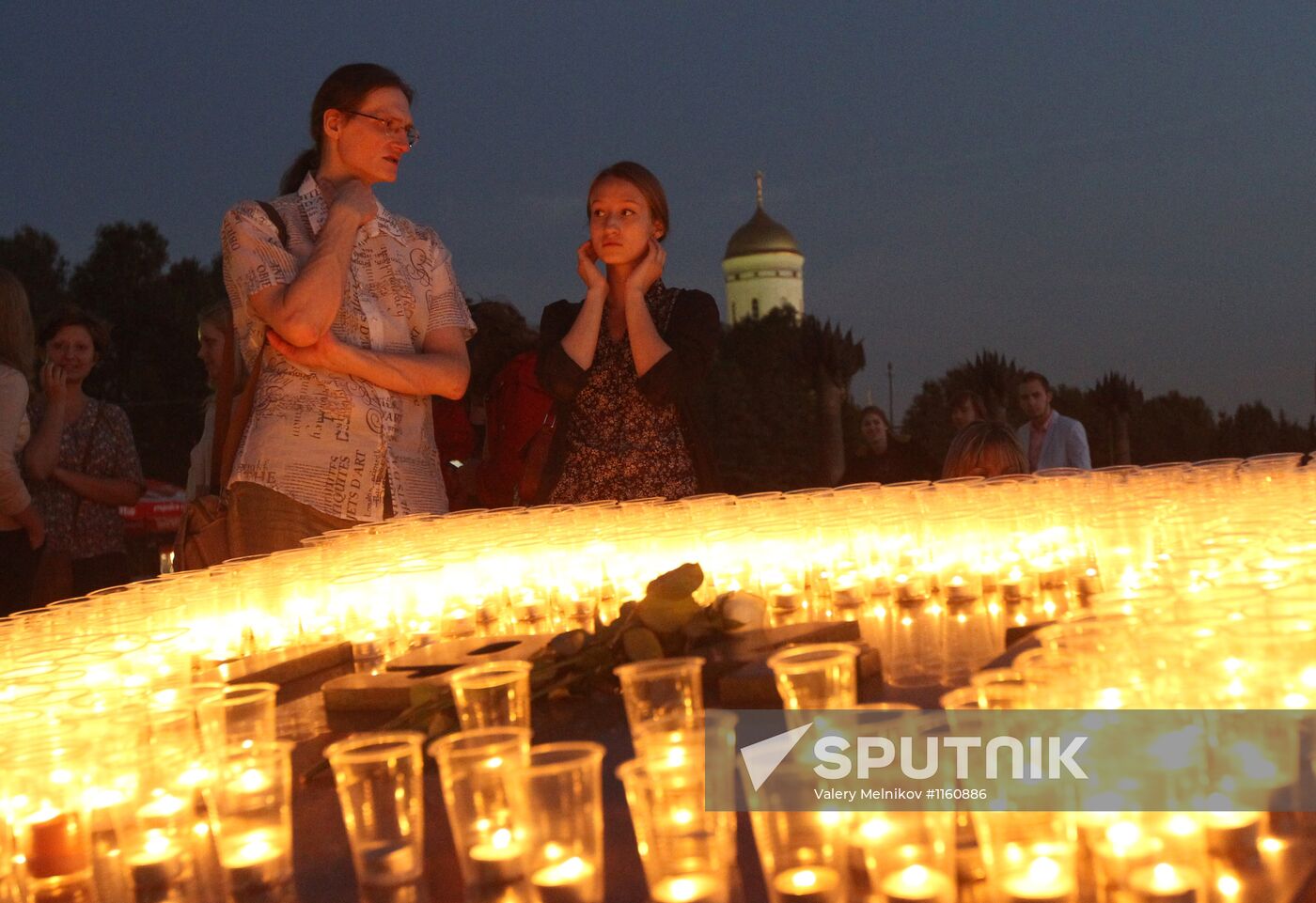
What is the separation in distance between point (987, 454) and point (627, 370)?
2470 millimetres

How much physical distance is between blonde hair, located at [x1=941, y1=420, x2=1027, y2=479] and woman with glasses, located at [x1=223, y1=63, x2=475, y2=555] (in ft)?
10.4

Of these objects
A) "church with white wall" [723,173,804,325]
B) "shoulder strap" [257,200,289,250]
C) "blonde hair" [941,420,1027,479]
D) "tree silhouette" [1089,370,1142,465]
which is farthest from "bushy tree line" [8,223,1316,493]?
"church with white wall" [723,173,804,325]

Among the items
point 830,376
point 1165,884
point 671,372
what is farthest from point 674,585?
point 830,376

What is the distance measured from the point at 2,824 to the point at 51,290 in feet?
166

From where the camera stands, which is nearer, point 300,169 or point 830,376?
point 300,169

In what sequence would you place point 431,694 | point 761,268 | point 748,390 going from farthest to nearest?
point 761,268
point 748,390
point 431,694

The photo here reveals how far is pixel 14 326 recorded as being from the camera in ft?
21.5

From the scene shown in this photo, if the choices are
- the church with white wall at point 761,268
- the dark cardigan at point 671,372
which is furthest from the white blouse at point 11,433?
the church with white wall at point 761,268

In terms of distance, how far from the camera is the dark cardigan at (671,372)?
5797 millimetres

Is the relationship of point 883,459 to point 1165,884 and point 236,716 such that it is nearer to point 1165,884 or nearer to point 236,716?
point 236,716

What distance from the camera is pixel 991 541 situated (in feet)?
12.9

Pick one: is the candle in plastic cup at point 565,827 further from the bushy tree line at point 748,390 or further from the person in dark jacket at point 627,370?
the bushy tree line at point 748,390

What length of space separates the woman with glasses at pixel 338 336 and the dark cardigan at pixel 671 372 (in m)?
0.49
